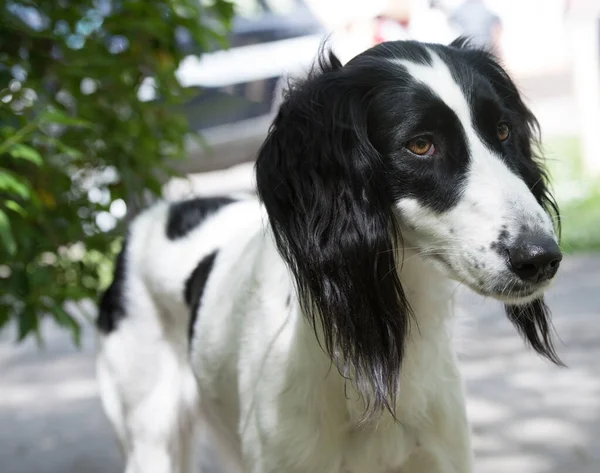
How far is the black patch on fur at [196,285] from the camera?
307 centimetres

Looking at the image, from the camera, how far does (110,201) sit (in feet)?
12.0

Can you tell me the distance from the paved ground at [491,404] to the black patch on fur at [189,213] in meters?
0.94

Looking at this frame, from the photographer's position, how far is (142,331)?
129 inches

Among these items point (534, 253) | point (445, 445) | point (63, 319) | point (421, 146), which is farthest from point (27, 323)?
point (534, 253)

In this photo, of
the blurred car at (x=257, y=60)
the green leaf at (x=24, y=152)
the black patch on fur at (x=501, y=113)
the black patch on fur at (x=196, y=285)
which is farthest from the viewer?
the blurred car at (x=257, y=60)

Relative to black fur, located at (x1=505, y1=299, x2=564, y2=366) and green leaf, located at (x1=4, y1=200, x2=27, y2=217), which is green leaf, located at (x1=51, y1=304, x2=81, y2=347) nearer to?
green leaf, located at (x1=4, y1=200, x2=27, y2=217)

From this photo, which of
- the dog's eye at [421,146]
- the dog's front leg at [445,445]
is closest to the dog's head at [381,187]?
the dog's eye at [421,146]

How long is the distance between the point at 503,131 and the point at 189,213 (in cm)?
146

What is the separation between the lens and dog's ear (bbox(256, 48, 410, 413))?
213cm

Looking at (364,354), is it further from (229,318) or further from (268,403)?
(229,318)

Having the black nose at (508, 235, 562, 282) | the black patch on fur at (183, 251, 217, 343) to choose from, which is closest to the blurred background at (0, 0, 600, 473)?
the black patch on fur at (183, 251, 217, 343)

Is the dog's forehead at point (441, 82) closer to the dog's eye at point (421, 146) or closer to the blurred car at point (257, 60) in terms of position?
the dog's eye at point (421, 146)

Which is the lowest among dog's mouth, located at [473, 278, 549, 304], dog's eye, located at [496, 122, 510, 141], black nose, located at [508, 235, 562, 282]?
dog's mouth, located at [473, 278, 549, 304]

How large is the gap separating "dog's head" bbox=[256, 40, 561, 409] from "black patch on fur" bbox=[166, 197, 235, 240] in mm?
1173
